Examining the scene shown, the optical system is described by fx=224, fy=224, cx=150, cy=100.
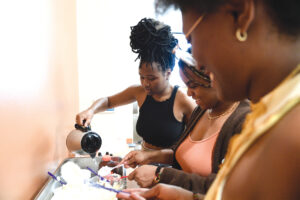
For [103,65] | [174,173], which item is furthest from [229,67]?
[103,65]

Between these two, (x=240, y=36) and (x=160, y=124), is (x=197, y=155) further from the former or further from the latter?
(x=240, y=36)

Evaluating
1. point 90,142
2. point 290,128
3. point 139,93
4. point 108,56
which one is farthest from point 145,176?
point 108,56

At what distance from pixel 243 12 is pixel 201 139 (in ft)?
2.35

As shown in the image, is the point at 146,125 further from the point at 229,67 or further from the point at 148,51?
the point at 229,67

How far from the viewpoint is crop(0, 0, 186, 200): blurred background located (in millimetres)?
867

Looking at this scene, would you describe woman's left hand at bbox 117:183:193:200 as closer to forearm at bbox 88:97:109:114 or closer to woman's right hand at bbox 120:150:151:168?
woman's right hand at bbox 120:150:151:168

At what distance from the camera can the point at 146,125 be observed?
151cm

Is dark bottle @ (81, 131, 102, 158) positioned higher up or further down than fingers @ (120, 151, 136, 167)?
higher up

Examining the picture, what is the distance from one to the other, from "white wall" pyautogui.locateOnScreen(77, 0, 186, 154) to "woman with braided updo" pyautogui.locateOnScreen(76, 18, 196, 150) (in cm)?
87

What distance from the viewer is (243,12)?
38 centimetres

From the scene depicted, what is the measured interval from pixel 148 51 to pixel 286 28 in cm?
104

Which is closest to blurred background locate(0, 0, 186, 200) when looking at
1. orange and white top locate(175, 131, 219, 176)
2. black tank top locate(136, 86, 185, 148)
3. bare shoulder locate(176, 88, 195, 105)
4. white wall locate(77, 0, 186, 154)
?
white wall locate(77, 0, 186, 154)

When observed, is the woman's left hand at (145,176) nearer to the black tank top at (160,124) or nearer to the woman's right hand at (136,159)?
the woman's right hand at (136,159)

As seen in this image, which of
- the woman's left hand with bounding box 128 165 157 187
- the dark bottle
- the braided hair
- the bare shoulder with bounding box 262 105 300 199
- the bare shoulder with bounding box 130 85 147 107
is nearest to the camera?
the bare shoulder with bounding box 262 105 300 199
